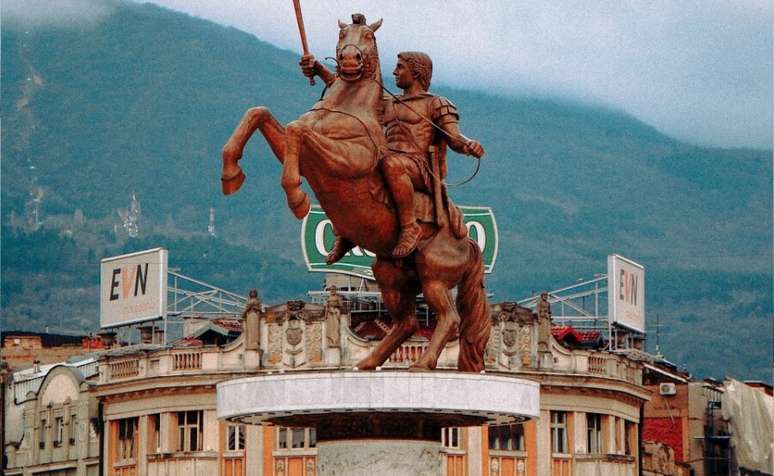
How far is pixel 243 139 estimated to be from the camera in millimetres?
29016

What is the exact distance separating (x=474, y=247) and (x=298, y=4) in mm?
4469

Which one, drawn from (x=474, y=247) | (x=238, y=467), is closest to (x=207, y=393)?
(x=238, y=467)

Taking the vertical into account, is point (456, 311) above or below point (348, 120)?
below

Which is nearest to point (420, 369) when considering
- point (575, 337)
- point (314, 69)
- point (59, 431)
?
point (314, 69)

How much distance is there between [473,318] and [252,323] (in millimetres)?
55521

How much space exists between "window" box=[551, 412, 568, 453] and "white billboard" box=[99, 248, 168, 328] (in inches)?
717

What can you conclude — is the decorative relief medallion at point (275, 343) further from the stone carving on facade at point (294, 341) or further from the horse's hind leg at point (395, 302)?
the horse's hind leg at point (395, 302)

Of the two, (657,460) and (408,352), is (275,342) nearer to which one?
(408,352)

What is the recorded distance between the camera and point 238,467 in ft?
285

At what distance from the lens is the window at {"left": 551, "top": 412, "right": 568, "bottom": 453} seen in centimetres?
8906

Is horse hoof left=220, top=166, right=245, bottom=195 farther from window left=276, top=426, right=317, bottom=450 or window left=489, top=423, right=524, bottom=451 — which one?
window left=489, top=423, right=524, bottom=451

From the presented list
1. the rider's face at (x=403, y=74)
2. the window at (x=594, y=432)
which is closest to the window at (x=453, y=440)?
the window at (x=594, y=432)

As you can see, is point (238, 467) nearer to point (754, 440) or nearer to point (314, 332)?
point (314, 332)

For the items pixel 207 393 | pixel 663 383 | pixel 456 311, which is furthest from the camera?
pixel 663 383
